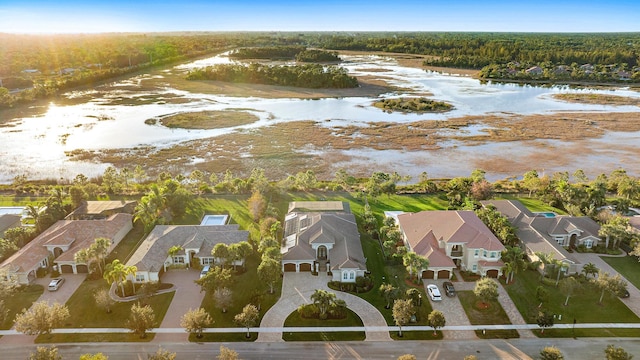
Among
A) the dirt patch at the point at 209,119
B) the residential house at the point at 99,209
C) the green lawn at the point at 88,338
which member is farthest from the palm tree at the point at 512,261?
the dirt patch at the point at 209,119

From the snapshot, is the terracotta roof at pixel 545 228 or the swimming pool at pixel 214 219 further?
the swimming pool at pixel 214 219

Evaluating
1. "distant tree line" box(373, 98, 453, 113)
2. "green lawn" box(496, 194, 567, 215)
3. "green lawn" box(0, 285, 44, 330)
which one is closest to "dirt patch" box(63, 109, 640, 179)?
"distant tree line" box(373, 98, 453, 113)

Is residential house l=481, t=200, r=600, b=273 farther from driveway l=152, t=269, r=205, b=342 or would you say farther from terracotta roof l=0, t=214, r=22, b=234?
terracotta roof l=0, t=214, r=22, b=234

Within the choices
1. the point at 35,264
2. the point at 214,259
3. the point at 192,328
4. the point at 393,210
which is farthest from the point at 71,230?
the point at 393,210

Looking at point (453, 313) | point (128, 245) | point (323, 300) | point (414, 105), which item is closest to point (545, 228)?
point (453, 313)

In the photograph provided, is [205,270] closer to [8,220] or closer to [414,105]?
[8,220]

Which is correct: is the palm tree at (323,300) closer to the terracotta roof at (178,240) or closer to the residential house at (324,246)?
the residential house at (324,246)

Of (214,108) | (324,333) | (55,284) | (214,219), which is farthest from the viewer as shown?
(214,108)
